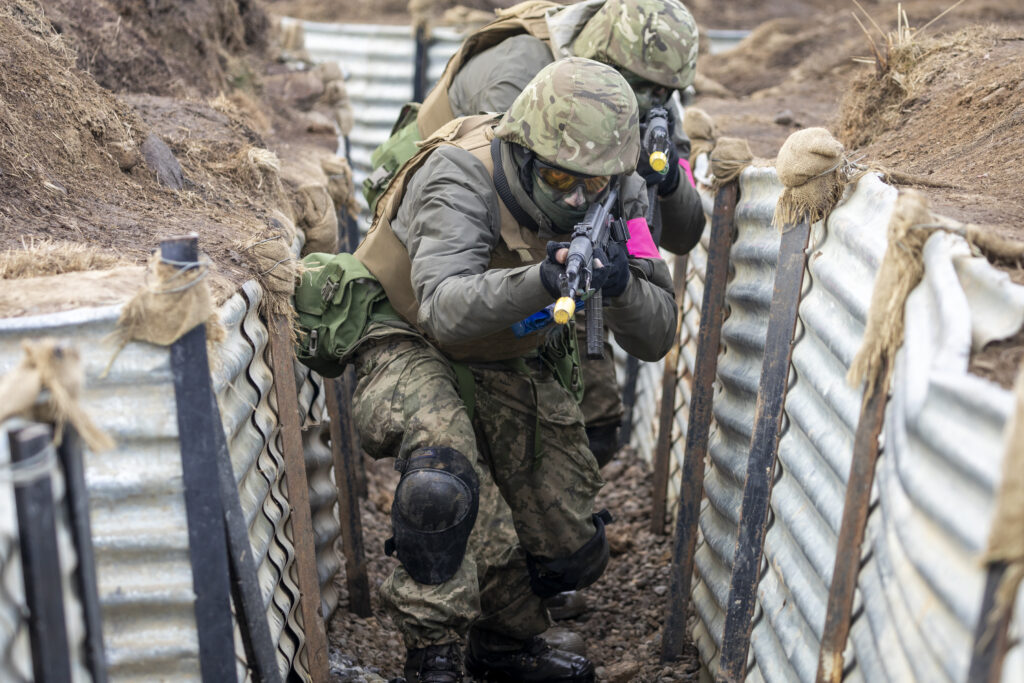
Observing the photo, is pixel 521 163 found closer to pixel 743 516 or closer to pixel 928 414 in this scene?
pixel 743 516

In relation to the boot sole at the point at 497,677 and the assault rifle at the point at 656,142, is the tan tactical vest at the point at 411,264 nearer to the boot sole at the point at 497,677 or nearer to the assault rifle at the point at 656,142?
the assault rifle at the point at 656,142

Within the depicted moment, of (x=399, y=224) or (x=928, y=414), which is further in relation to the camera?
(x=399, y=224)

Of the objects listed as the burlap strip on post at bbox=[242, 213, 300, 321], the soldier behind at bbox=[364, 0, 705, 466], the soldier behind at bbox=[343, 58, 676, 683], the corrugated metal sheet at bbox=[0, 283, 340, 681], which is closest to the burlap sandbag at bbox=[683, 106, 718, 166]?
the soldier behind at bbox=[364, 0, 705, 466]

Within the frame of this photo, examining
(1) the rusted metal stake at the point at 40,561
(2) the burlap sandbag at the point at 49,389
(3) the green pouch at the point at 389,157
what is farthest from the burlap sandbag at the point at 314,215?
(1) the rusted metal stake at the point at 40,561

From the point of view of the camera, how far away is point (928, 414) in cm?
180

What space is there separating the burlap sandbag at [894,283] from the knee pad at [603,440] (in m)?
2.45

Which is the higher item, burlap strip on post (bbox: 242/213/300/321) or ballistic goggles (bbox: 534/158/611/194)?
ballistic goggles (bbox: 534/158/611/194)

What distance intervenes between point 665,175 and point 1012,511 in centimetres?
281

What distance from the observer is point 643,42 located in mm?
4277

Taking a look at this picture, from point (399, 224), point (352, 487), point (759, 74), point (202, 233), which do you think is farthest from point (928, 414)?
point (759, 74)

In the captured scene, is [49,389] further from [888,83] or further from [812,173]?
[888,83]

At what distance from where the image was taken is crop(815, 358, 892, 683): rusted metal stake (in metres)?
2.28

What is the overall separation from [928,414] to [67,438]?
1441mm

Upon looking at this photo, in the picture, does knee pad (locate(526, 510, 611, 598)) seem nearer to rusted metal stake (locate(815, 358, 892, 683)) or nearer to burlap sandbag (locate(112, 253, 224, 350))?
rusted metal stake (locate(815, 358, 892, 683))
